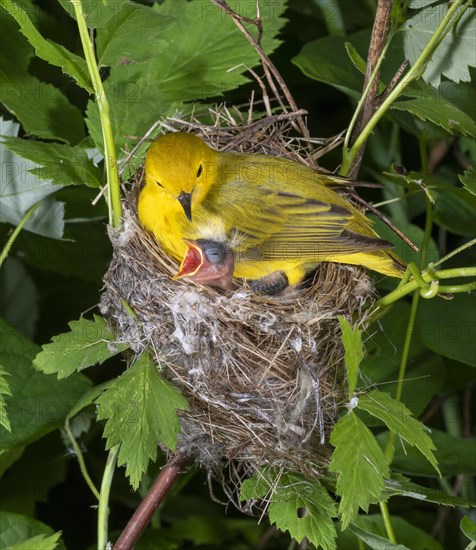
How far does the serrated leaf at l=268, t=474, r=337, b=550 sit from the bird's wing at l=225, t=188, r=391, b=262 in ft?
2.06

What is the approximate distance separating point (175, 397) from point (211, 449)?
1.25ft

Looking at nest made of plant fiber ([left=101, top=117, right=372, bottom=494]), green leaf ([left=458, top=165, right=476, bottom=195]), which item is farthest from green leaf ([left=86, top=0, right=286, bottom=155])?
green leaf ([left=458, top=165, right=476, bottom=195])

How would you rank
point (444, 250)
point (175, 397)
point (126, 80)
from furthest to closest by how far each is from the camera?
point (444, 250) < point (126, 80) < point (175, 397)

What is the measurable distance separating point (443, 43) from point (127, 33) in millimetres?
659

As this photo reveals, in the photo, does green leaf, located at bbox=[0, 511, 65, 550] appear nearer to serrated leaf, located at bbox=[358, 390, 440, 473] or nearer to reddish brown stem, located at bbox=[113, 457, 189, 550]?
reddish brown stem, located at bbox=[113, 457, 189, 550]

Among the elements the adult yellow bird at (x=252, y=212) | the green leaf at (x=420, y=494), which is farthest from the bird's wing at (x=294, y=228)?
the green leaf at (x=420, y=494)

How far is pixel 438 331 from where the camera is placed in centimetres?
211

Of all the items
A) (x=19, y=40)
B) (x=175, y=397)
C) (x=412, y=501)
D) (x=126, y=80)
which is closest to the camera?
(x=175, y=397)

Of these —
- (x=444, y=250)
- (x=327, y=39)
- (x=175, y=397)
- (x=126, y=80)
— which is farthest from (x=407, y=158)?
(x=175, y=397)

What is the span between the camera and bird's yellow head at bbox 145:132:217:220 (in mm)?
2025

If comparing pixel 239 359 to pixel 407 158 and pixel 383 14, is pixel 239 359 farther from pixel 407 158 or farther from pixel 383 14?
pixel 407 158

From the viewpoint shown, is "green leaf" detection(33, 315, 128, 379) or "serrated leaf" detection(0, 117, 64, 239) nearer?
"green leaf" detection(33, 315, 128, 379)

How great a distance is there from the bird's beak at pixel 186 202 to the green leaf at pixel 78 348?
500 millimetres

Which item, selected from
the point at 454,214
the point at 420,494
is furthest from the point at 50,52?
the point at 454,214
